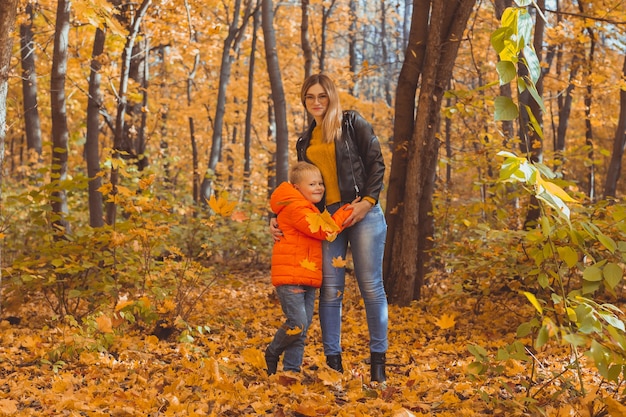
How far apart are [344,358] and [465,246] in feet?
6.14

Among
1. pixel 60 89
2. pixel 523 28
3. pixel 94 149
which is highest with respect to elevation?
pixel 60 89

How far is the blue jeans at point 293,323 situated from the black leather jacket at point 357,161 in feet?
2.09

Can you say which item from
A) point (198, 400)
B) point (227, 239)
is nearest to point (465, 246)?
point (198, 400)

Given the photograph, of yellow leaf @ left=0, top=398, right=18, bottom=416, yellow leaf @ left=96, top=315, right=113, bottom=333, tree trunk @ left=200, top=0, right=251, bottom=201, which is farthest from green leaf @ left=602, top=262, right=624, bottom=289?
tree trunk @ left=200, top=0, right=251, bottom=201

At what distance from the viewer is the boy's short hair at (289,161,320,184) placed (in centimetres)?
348

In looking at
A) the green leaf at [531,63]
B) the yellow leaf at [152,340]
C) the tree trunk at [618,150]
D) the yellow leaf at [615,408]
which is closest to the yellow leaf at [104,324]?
the yellow leaf at [152,340]

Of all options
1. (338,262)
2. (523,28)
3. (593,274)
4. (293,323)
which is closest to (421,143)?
(338,262)

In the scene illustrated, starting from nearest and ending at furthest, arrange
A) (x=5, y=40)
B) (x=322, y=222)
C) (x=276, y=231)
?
(x=322, y=222)
(x=276, y=231)
(x=5, y=40)

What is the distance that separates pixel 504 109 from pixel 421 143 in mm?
3872

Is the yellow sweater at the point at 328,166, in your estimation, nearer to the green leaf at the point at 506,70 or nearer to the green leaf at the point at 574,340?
the green leaf at the point at 506,70

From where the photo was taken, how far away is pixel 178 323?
4.60 metres

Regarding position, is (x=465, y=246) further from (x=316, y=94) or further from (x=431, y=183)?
(x=316, y=94)

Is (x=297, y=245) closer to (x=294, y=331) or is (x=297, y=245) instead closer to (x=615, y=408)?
(x=294, y=331)

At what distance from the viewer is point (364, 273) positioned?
355cm
